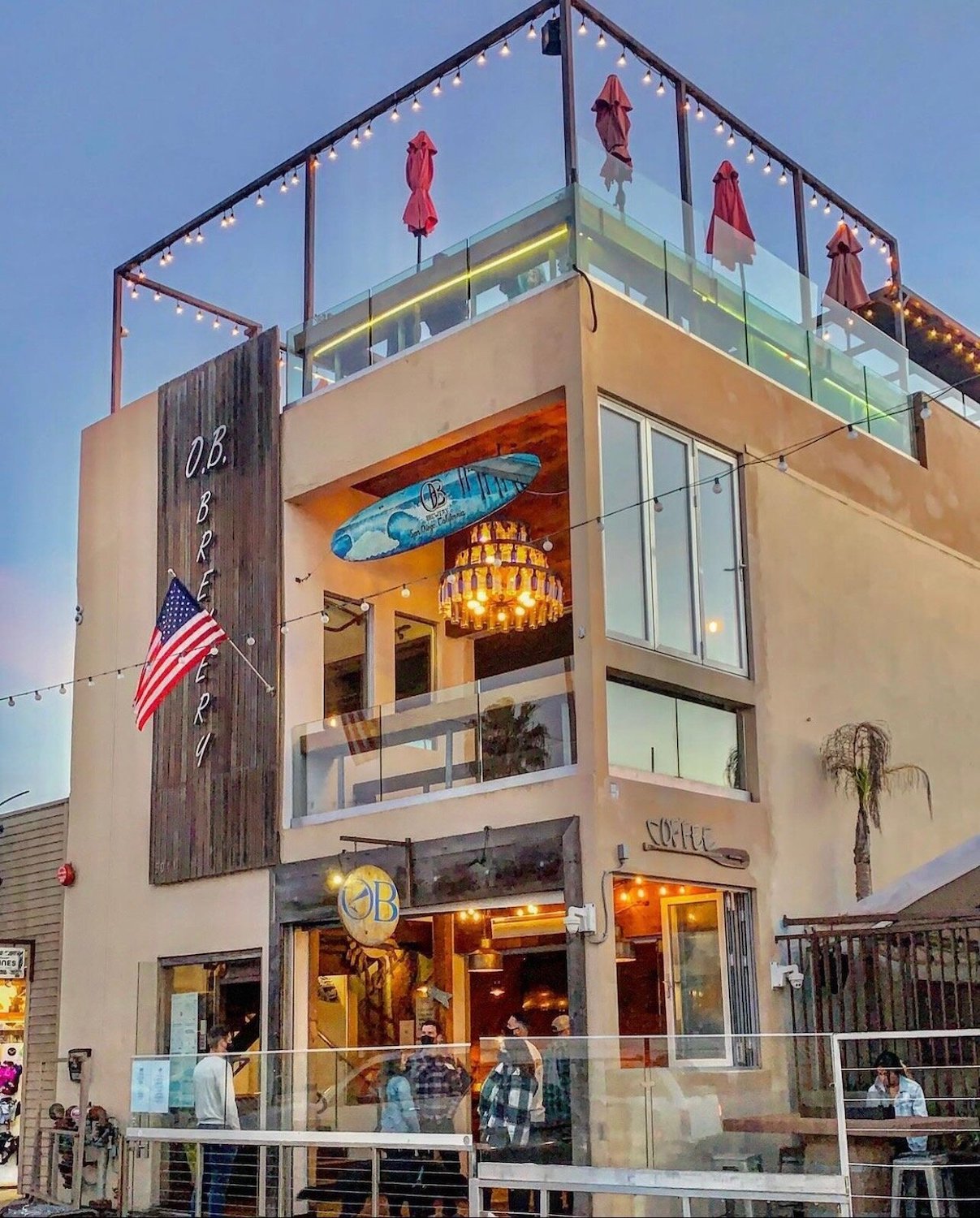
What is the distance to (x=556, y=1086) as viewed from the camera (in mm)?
10250

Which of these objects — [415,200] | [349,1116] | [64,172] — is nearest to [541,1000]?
[349,1116]

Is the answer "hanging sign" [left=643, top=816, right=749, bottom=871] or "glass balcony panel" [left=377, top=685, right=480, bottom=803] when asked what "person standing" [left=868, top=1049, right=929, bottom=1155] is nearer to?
"hanging sign" [left=643, top=816, right=749, bottom=871]

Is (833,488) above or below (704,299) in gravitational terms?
below

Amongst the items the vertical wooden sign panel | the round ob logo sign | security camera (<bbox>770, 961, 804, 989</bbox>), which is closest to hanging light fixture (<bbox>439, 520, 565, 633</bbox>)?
the vertical wooden sign panel

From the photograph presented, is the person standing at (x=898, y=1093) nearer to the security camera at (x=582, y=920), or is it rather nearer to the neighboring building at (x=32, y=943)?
the security camera at (x=582, y=920)

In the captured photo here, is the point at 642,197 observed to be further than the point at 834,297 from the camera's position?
No

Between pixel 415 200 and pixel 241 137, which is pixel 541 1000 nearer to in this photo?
pixel 415 200

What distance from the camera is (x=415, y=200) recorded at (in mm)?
16094

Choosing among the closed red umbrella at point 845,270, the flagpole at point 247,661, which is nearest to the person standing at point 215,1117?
the flagpole at point 247,661

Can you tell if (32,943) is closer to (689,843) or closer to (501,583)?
(501,583)

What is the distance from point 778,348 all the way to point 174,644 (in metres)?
6.91

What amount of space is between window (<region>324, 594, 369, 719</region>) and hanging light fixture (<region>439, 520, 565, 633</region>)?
6.40ft

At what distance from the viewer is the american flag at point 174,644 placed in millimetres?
14783

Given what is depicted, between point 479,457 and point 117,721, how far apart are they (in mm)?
5221
